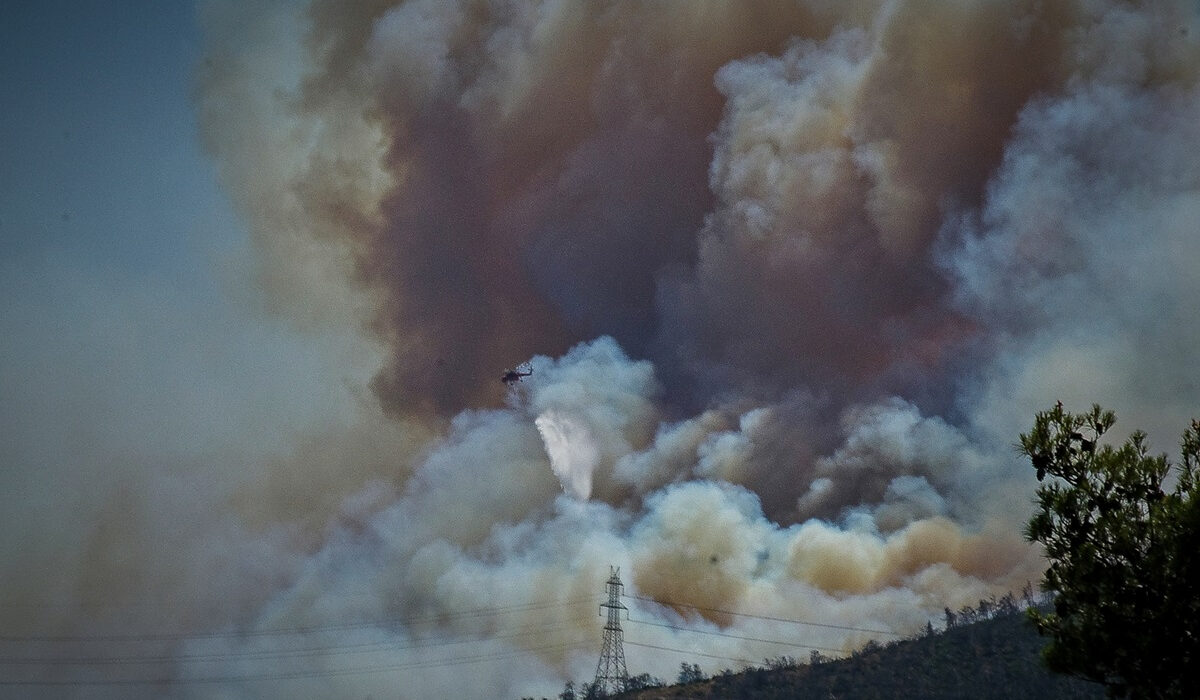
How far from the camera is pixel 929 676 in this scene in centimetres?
14138

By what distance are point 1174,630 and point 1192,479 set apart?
16.5 ft

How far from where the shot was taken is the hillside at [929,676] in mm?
131250

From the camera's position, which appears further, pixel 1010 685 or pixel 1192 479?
pixel 1010 685

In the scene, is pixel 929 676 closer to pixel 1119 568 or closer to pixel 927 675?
pixel 927 675

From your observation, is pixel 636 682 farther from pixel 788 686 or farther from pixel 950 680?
pixel 950 680

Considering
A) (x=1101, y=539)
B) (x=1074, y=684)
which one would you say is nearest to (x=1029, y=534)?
(x=1101, y=539)

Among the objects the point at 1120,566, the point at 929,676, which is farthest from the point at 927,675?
the point at 1120,566

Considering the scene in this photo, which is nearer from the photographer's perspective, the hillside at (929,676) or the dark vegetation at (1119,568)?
the dark vegetation at (1119,568)

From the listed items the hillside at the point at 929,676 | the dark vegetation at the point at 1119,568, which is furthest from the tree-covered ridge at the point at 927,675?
the dark vegetation at the point at 1119,568

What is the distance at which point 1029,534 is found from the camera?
3650 centimetres

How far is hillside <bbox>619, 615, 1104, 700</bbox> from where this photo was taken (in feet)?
431

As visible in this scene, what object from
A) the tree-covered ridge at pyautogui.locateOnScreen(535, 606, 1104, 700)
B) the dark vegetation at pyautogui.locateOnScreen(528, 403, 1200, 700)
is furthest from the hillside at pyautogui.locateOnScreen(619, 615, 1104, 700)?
the dark vegetation at pyautogui.locateOnScreen(528, 403, 1200, 700)

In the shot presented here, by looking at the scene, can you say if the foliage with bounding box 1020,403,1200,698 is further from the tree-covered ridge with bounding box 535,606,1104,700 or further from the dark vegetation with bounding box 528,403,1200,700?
the tree-covered ridge with bounding box 535,606,1104,700

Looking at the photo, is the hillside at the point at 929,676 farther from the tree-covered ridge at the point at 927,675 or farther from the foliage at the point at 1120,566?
the foliage at the point at 1120,566
